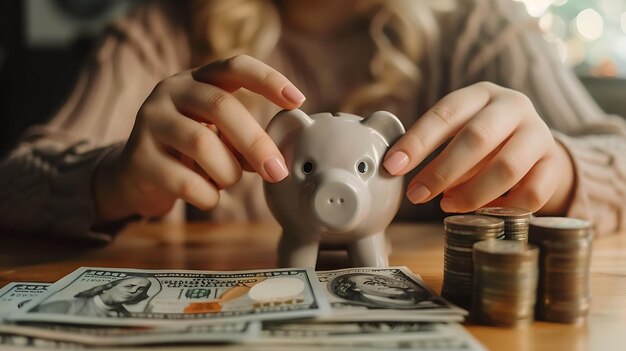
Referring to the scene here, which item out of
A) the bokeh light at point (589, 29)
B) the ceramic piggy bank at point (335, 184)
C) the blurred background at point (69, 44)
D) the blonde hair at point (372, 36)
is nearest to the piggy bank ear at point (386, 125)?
the ceramic piggy bank at point (335, 184)

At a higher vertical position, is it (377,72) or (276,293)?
(377,72)

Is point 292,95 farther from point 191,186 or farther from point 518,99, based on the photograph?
point 518,99

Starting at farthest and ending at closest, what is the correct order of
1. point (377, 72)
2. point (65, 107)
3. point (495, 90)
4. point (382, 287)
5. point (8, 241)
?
point (377, 72) < point (65, 107) < point (8, 241) < point (495, 90) < point (382, 287)

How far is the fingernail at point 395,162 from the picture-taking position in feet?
2.07

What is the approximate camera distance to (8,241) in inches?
38.5

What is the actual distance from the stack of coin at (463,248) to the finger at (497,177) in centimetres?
8

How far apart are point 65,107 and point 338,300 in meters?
0.94

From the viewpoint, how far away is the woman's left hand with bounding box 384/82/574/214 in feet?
2.14

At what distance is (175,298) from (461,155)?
1.13 feet

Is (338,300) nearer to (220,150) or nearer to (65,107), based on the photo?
(220,150)

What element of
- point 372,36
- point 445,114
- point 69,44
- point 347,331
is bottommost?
point 347,331

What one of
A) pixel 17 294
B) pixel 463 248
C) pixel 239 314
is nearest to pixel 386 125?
pixel 463 248

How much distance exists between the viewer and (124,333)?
490 millimetres

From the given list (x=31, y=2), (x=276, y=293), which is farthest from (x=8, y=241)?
(x=31, y=2)
